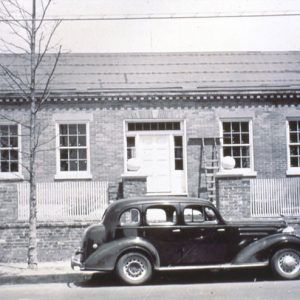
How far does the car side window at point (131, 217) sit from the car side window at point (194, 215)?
97 cm

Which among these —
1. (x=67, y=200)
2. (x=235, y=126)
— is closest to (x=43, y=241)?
(x=67, y=200)

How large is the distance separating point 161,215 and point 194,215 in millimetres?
694

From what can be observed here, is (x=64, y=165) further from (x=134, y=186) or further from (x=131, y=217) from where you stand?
(x=131, y=217)

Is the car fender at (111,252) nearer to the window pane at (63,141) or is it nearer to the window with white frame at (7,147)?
the window pane at (63,141)

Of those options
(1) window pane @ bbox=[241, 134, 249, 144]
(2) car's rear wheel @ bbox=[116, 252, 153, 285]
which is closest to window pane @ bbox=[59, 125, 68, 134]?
(1) window pane @ bbox=[241, 134, 249, 144]

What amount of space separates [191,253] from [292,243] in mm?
2046

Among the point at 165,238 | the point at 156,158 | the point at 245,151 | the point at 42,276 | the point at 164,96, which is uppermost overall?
the point at 164,96

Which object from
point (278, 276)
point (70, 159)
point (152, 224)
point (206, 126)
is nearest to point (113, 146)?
point (70, 159)

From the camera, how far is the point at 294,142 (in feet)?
61.7

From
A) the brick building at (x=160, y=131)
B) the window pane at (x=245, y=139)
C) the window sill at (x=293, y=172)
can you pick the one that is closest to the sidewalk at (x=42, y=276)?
the brick building at (x=160, y=131)

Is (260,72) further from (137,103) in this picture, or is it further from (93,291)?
(93,291)

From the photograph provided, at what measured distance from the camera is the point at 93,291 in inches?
385

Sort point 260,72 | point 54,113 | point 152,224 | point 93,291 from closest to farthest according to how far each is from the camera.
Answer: point 93,291 → point 152,224 → point 54,113 → point 260,72

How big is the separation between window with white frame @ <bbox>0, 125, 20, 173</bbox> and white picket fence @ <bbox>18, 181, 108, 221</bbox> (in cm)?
373
